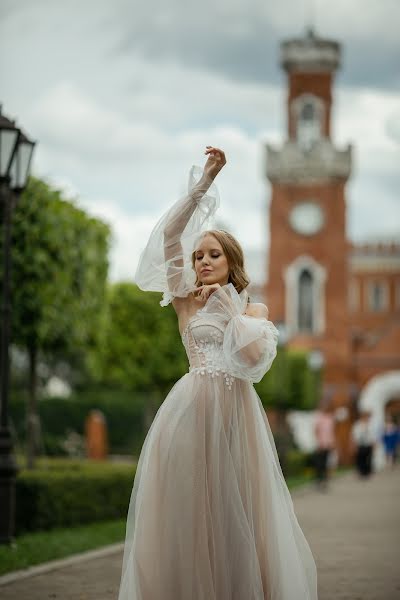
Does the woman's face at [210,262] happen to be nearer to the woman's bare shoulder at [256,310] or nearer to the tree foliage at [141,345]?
the woman's bare shoulder at [256,310]

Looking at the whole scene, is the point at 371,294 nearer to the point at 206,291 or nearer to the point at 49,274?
the point at 49,274

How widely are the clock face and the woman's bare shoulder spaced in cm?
4222

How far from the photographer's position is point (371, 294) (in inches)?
2515

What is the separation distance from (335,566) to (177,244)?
447 cm

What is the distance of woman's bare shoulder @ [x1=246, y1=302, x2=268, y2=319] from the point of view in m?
5.70

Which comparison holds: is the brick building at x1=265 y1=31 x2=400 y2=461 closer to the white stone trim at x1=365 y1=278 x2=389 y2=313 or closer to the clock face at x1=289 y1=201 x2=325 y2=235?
the clock face at x1=289 y1=201 x2=325 y2=235

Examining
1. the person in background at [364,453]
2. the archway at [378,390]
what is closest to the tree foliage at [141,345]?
the person in background at [364,453]

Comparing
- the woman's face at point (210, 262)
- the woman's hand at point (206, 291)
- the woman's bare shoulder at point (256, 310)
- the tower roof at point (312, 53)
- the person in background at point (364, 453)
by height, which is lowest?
the person in background at point (364, 453)

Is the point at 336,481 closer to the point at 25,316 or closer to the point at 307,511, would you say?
the point at 307,511

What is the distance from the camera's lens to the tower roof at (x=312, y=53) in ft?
156

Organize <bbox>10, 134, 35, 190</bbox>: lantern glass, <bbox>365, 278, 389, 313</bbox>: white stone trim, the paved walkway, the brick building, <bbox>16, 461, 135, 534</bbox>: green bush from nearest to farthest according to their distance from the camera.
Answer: the paved walkway, <bbox>10, 134, 35, 190</bbox>: lantern glass, <bbox>16, 461, 135, 534</bbox>: green bush, the brick building, <bbox>365, 278, 389, 313</bbox>: white stone trim

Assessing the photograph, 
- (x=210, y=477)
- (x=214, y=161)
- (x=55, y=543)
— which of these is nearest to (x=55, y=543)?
(x=55, y=543)

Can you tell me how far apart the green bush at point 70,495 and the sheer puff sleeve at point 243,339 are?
6484 mm

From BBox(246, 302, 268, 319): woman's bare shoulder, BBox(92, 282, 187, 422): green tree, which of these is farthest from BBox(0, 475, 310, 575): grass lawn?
BBox(92, 282, 187, 422): green tree
